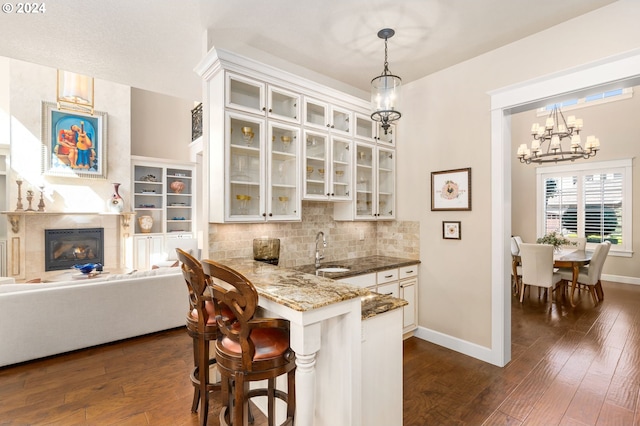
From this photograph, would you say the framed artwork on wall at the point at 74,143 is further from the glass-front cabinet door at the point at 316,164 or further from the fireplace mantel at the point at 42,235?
the glass-front cabinet door at the point at 316,164

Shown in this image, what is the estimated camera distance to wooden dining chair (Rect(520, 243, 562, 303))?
4.61 metres

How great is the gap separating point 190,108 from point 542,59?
7841 mm

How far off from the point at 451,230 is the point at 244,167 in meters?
2.27

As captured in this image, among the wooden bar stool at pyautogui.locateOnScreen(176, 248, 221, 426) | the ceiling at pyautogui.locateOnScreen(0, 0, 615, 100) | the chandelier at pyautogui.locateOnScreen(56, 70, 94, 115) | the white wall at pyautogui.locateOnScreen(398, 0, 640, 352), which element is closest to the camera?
the wooden bar stool at pyautogui.locateOnScreen(176, 248, 221, 426)

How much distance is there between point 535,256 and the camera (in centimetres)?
471

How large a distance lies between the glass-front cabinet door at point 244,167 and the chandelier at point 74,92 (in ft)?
18.5

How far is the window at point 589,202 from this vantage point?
625 centimetres

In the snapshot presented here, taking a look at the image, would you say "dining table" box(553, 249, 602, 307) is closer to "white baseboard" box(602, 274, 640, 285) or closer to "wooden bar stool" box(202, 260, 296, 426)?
"white baseboard" box(602, 274, 640, 285)

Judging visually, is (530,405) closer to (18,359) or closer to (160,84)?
(18,359)

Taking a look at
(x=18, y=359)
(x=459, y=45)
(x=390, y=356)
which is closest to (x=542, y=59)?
(x=459, y=45)

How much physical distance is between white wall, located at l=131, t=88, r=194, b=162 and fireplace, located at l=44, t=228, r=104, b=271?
2.19 metres

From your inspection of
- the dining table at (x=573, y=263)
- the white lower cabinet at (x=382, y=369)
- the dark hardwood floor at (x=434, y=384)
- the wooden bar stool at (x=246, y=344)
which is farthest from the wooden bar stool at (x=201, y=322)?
the dining table at (x=573, y=263)

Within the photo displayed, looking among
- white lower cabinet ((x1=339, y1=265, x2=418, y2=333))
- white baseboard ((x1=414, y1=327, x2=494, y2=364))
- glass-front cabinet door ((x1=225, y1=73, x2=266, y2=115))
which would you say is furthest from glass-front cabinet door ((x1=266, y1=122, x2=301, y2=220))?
white baseboard ((x1=414, y1=327, x2=494, y2=364))

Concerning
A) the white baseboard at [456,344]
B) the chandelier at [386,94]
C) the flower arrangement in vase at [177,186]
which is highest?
the chandelier at [386,94]
